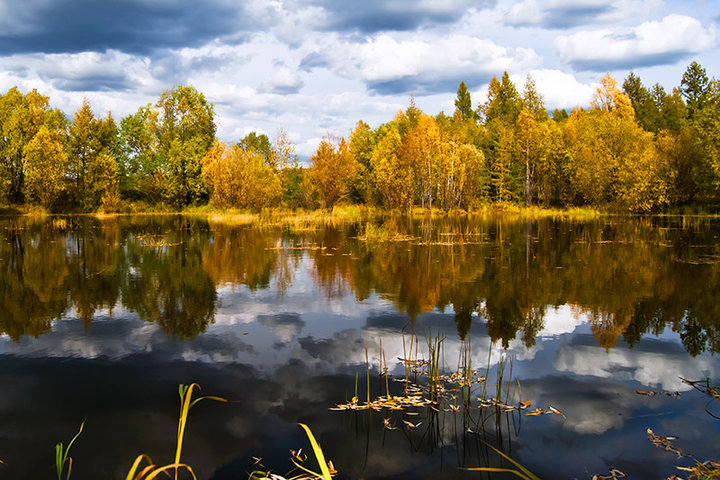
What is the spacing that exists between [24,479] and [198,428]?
5.81ft

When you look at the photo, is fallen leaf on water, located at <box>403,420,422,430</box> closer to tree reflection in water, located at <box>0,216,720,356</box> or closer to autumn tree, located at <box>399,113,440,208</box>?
tree reflection in water, located at <box>0,216,720,356</box>

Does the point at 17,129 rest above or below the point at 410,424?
above

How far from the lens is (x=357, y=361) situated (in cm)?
823

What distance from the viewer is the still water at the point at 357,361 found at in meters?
5.39

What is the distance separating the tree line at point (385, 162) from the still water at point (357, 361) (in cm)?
3389

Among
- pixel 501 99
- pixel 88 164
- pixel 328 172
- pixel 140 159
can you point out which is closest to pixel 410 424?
pixel 328 172

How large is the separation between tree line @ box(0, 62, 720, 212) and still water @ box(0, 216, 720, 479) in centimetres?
3389

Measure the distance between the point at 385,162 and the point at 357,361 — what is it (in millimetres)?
48151

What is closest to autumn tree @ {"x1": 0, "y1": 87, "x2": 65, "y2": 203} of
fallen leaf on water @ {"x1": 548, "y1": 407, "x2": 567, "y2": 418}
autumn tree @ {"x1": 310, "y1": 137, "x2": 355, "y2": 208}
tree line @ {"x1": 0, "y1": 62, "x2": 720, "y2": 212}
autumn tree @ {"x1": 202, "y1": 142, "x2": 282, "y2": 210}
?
tree line @ {"x1": 0, "y1": 62, "x2": 720, "y2": 212}

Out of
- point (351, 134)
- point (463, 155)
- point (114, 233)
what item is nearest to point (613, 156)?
point (463, 155)

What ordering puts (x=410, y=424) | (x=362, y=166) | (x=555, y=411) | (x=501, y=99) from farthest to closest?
(x=501, y=99) → (x=362, y=166) → (x=555, y=411) → (x=410, y=424)

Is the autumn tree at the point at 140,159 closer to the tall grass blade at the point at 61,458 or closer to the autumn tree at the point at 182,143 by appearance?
the autumn tree at the point at 182,143

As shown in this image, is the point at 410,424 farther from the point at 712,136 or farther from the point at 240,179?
the point at 712,136

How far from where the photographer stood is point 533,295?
44.0 ft
